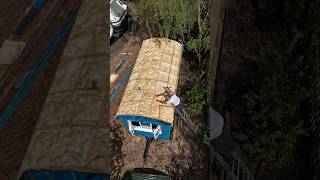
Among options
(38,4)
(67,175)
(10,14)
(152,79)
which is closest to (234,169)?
(152,79)

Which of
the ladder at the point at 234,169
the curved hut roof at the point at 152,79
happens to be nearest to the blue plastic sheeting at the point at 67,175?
the curved hut roof at the point at 152,79

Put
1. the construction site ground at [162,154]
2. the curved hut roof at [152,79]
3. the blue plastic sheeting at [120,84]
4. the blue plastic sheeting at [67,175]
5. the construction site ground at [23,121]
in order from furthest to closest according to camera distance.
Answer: the blue plastic sheeting at [120,84] < the curved hut roof at [152,79] < the construction site ground at [162,154] < the construction site ground at [23,121] < the blue plastic sheeting at [67,175]

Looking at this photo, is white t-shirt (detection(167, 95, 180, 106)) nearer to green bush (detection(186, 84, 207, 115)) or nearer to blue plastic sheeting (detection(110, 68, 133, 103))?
green bush (detection(186, 84, 207, 115))

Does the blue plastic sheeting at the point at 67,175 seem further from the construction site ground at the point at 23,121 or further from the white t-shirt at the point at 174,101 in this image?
the white t-shirt at the point at 174,101

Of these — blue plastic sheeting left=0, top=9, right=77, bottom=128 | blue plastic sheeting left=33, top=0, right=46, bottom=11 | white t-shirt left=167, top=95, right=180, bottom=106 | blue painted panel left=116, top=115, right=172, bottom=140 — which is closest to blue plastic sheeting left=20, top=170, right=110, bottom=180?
blue plastic sheeting left=0, top=9, right=77, bottom=128

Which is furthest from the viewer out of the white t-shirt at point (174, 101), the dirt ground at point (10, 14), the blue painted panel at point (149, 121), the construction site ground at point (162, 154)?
the dirt ground at point (10, 14)

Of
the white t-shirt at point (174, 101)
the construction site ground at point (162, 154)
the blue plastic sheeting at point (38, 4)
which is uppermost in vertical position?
the blue plastic sheeting at point (38, 4)

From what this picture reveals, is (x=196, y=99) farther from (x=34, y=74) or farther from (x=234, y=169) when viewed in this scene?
(x=34, y=74)
